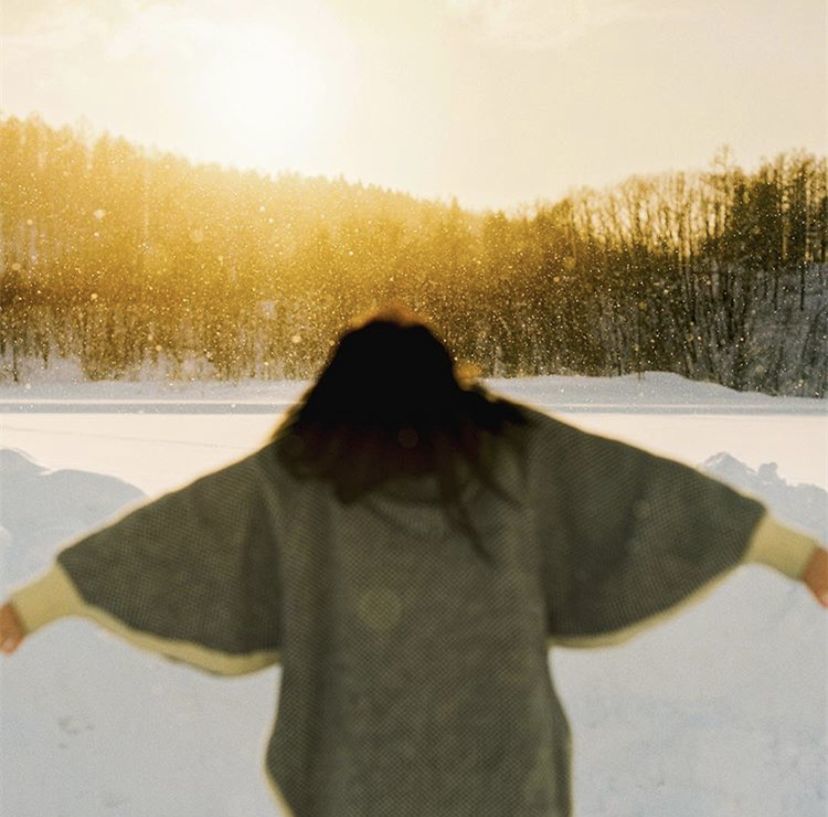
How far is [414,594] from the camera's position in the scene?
1.90 metres

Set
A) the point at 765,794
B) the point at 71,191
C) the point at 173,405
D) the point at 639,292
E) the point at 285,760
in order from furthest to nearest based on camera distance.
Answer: the point at 71,191 < the point at 639,292 < the point at 173,405 < the point at 765,794 < the point at 285,760

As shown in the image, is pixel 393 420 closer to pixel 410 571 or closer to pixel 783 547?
pixel 410 571

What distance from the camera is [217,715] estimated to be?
3955 millimetres

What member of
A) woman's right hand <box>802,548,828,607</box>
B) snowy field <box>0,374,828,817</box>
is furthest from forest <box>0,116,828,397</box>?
woman's right hand <box>802,548,828,607</box>

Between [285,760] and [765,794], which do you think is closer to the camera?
[285,760]

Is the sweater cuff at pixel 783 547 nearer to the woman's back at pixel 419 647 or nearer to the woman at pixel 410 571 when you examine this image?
the woman at pixel 410 571

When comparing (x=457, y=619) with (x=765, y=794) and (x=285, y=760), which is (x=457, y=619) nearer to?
(x=285, y=760)

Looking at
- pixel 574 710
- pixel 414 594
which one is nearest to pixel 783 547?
pixel 414 594

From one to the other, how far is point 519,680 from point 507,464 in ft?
1.48

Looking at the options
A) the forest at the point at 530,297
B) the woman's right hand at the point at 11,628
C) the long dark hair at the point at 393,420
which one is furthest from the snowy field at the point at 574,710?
the forest at the point at 530,297

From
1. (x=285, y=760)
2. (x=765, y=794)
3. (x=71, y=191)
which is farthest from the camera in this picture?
(x=71, y=191)

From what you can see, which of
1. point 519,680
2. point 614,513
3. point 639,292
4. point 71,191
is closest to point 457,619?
point 519,680

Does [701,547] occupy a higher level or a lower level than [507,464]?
lower

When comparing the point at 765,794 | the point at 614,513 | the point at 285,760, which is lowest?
the point at 765,794
